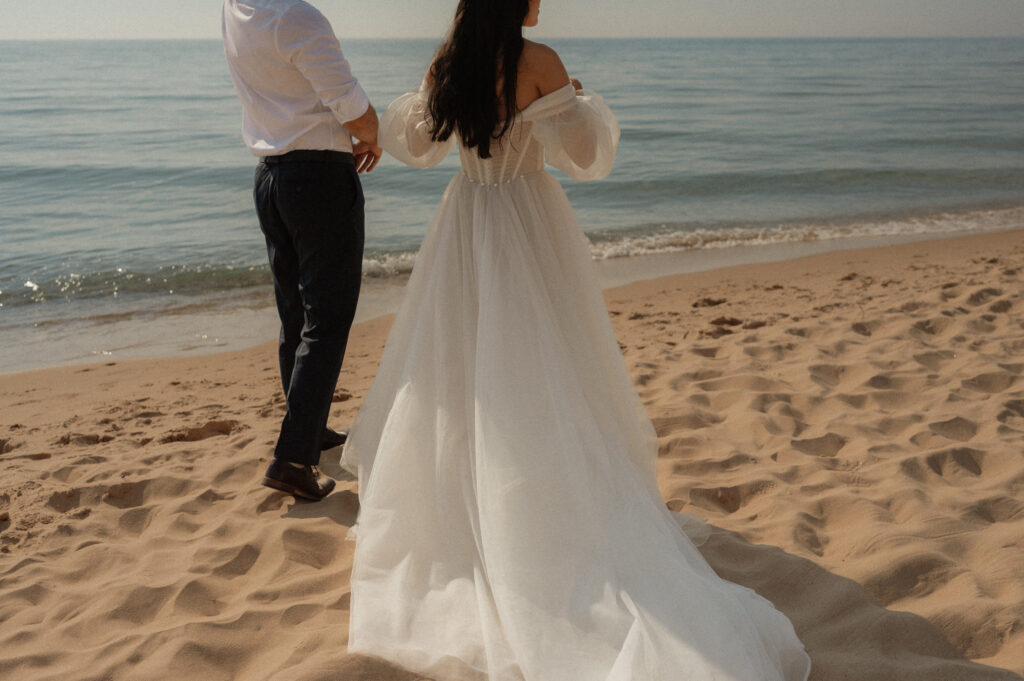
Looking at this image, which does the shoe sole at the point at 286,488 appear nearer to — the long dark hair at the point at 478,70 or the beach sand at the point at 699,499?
the beach sand at the point at 699,499

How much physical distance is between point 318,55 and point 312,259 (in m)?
0.72

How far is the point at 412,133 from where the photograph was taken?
2.61 m

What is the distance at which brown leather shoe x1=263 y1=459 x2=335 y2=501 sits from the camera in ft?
10.4

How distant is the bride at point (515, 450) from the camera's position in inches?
79.7

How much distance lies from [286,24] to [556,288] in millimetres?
1273

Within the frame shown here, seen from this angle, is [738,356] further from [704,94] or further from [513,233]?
[704,94]

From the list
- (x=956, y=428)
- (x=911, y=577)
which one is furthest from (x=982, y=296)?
(x=911, y=577)

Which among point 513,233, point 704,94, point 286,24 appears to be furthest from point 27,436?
point 704,94

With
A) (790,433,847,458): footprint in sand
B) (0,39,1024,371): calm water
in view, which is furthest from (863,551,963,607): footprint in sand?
(0,39,1024,371): calm water

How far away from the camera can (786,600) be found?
8.04 feet

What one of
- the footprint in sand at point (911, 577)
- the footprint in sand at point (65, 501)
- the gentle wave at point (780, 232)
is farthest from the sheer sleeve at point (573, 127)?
the gentle wave at point (780, 232)

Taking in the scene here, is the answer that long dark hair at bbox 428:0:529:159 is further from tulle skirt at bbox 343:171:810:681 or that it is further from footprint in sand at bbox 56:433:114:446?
footprint in sand at bbox 56:433:114:446

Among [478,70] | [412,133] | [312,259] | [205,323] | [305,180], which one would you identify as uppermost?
[478,70]

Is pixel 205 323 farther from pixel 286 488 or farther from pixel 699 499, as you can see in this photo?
pixel 699 499
